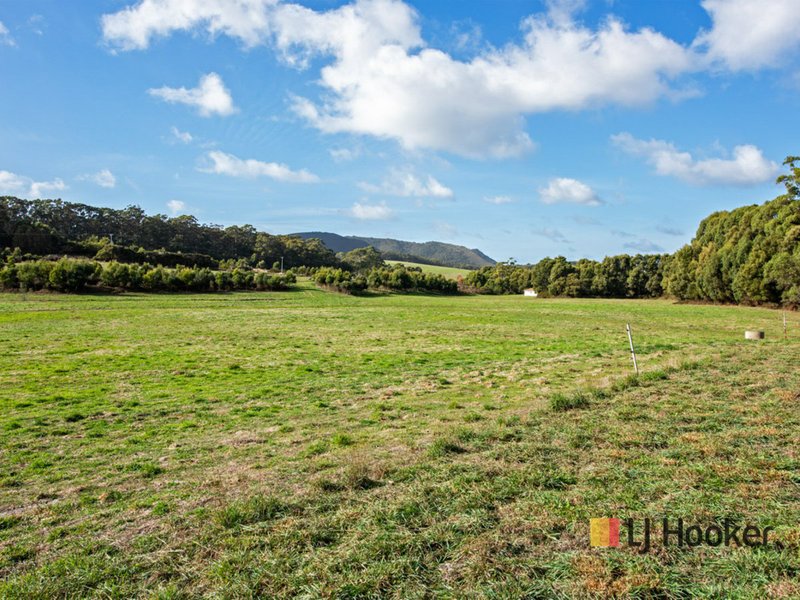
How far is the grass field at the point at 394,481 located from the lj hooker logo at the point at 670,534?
0.51 feet

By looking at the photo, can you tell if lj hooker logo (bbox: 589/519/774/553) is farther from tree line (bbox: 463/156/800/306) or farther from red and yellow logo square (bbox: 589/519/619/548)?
tree line (bbox: 463/156/800/306)

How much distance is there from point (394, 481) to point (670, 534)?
3.63m

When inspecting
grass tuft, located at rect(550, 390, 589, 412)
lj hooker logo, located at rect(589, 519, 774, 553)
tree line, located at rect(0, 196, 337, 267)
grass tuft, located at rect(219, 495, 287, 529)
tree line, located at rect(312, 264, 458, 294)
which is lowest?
grass tuft, located at rect(219, 495, 287, 529)

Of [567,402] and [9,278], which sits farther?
[9,278]

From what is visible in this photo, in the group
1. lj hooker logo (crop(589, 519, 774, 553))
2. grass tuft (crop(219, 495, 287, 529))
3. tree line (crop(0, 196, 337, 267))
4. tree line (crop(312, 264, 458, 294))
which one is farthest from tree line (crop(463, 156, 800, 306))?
tree line (crop(0, 196, 337, 267))

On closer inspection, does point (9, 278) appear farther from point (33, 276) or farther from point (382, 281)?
point (382, 281)

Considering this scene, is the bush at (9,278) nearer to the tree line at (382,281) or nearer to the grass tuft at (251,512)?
the tree line at (382,281)

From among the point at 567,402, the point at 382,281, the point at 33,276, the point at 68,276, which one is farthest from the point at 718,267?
the point at 33,276

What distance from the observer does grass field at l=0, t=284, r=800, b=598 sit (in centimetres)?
432

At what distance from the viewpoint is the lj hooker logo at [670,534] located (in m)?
4.61

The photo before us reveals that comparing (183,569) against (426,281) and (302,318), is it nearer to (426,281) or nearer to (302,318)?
(302,318)

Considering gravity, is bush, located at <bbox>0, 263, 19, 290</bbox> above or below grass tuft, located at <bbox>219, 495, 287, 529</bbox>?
above

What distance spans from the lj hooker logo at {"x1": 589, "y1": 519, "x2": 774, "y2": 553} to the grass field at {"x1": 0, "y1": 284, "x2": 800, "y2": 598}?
16cm

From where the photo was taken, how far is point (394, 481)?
670cm
